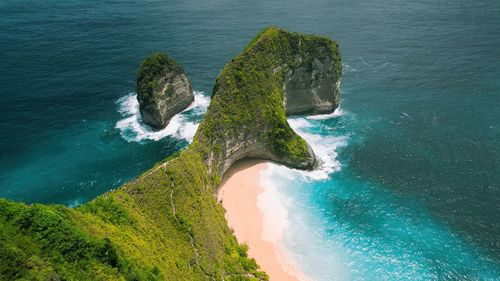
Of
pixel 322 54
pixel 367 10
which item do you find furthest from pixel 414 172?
pixel 367 10

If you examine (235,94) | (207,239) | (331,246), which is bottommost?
(331,246)

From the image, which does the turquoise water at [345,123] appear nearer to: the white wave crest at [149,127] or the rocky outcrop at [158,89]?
the white wave crest at [149,127]

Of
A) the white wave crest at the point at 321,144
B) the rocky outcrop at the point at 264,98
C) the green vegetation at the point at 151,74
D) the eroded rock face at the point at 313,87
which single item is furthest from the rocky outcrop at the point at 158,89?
the white wave crest at the point at 321,144

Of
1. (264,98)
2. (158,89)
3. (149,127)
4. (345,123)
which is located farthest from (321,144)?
(149,127)

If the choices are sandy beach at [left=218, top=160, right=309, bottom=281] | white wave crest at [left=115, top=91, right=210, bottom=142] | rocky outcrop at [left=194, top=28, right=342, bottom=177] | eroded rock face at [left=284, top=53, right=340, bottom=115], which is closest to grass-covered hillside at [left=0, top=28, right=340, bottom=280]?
rocky outcrop at [left=194, top=28, right=342, bottom=177]

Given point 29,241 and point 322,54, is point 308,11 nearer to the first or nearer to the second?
point 322,54

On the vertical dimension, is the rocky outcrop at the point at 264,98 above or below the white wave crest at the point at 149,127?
above
